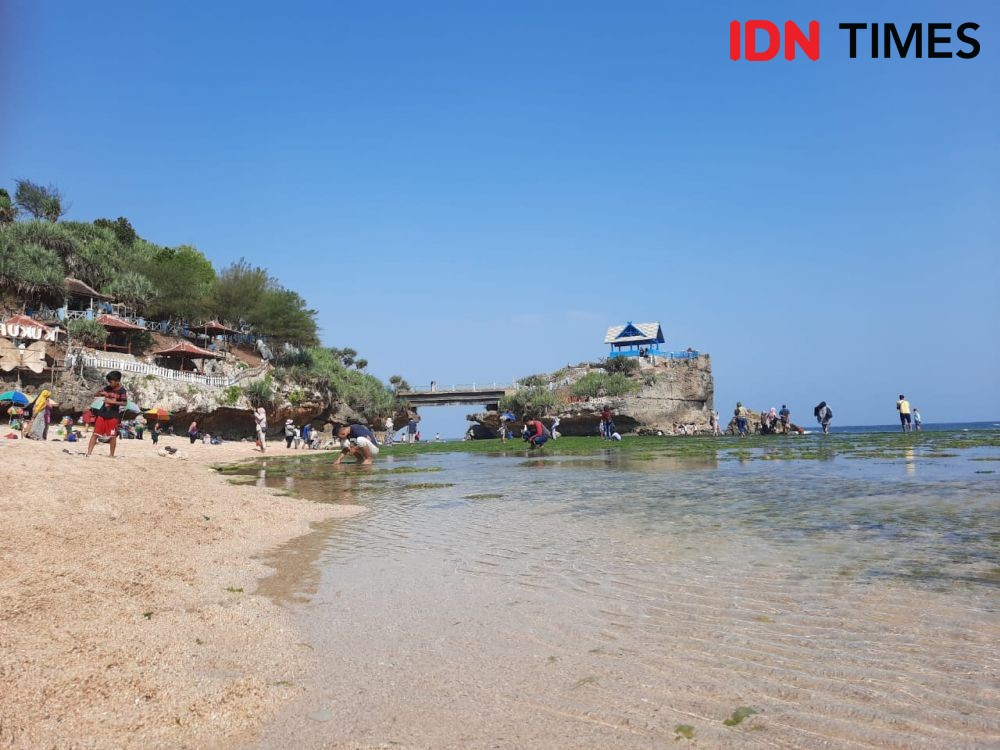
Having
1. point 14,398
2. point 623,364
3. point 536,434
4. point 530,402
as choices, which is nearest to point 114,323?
point 14,398

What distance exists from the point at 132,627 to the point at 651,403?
5472 cm

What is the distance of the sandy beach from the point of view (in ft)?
9.20

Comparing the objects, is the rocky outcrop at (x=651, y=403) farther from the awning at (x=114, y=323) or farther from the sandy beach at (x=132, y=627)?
the sandy beach at (x=132, y=627)

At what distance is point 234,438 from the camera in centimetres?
4209

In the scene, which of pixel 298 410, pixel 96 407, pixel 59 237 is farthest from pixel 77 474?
pixel 59 237

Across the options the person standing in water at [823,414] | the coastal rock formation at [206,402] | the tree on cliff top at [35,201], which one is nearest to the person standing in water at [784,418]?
the person standing in water at [823,414]

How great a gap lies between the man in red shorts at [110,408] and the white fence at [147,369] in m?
21.6

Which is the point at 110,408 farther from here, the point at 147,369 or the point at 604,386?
the point at 604,386

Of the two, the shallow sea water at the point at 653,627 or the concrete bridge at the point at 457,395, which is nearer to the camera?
the shallow sea water at the point at 653,627

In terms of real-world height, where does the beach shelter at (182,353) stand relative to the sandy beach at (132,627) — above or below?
above

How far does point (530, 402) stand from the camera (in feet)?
188

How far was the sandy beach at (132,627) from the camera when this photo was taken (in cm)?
280

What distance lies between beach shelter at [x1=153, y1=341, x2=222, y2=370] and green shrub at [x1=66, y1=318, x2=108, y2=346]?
3.28m

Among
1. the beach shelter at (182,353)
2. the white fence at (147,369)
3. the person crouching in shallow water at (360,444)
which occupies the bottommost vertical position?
the person crouching in shallow water at (360,444)
